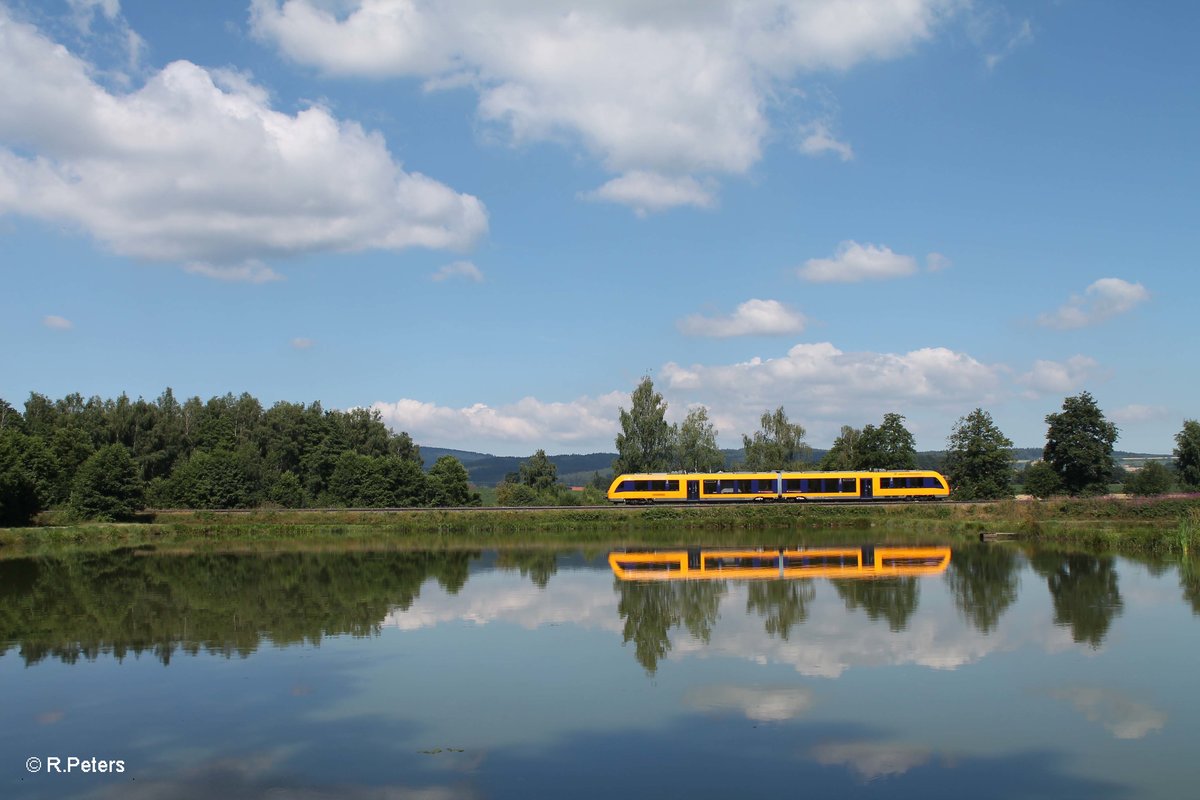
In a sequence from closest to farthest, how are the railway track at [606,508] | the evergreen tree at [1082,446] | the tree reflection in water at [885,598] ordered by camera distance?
the tree reflection in water at [885,598] → the railway track at [606,508] → the evergreen tree at [1082,446]

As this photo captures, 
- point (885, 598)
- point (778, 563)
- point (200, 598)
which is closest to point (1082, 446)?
point (778, 563)

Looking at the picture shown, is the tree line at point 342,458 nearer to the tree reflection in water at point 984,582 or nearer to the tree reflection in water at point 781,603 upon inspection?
the tree reflection in water at point 984,582

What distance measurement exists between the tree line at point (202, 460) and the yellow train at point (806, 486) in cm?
2108

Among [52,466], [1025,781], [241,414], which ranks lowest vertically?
[1025,781]

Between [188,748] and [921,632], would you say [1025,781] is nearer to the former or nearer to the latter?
[921,632]

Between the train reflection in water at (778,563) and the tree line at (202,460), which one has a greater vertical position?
the tree line at (202,460)

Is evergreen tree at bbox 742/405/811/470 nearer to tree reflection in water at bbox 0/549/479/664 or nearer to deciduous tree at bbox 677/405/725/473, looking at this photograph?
deciduous tree at bbox 677/405/725/473

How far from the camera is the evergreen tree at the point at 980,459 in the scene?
248 ft

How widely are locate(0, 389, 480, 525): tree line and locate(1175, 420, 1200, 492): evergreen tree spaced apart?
240 feet

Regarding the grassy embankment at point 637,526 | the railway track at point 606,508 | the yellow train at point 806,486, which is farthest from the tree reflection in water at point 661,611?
the yellow train at point 806,486

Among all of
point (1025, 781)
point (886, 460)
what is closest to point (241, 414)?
point (886, 460)

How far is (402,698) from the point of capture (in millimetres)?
16422

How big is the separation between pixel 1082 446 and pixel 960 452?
366 inches

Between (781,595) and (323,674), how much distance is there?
14817 mm
